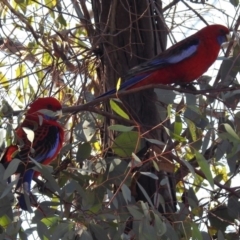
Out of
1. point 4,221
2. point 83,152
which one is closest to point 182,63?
point 83,152

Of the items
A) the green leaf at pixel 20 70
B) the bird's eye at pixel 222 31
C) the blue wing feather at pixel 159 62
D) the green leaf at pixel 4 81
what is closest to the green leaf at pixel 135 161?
the blue wing feather at pixel 159 62

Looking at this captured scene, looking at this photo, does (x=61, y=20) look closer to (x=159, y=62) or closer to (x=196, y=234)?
(x=159, y=62)

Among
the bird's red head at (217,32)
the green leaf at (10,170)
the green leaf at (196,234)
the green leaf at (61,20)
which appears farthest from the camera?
the bird's red head at (217,32)

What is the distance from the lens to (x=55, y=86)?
10.9ft

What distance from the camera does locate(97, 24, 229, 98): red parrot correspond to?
3023mm

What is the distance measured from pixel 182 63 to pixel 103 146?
0.53 meters

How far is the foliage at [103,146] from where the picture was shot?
2.13 metres

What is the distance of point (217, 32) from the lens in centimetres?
341

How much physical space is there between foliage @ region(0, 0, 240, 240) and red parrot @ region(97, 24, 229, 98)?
0.11 m

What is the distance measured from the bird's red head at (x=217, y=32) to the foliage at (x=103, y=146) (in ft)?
0.38

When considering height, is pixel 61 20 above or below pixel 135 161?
above

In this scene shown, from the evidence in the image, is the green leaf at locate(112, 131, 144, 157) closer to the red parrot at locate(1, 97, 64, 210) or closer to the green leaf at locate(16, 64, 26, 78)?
the red parrot at locate(1, 97, 64, 210)

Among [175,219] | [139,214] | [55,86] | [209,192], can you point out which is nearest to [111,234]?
[139,214]

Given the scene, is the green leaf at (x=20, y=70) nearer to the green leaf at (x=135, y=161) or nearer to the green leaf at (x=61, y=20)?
the green leaf at (x=61, y=20)
